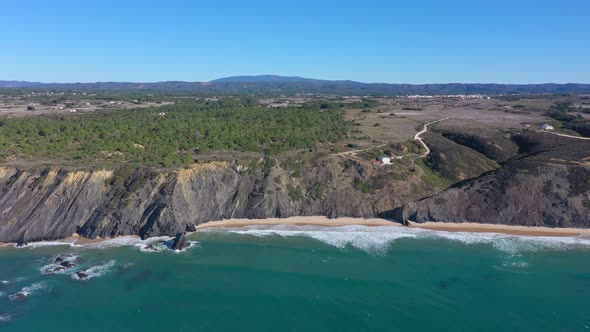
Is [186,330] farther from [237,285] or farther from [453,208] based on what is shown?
[453,208]

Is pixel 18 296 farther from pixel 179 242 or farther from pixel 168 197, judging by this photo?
pixel 168 197

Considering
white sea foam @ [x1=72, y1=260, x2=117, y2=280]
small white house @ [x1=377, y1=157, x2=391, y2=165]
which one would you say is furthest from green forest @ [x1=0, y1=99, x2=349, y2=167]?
white sea foam @ [x1=72, y1=260, x2=117, y2=280]

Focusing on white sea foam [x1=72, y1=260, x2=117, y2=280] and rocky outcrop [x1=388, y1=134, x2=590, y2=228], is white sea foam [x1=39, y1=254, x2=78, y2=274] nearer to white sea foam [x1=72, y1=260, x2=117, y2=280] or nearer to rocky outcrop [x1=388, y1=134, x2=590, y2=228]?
white sea foam [x1=72, y1=260, x2=117, y2=280]

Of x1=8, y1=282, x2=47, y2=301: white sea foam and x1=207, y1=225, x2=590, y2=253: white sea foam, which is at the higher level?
x1=207, y1=225, x2=590, y2=253: white sea foam

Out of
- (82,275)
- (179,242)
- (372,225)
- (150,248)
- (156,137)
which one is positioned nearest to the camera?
(82,275)

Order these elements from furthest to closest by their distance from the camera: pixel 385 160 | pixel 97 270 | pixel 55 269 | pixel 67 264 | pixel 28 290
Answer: pixel 385 160
pixel 67 264
pixel 97 270
pixel 55 269
pixel 28 290

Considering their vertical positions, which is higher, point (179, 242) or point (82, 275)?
point (179, 242)

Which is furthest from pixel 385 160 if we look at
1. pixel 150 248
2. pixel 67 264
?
pixel 67 264

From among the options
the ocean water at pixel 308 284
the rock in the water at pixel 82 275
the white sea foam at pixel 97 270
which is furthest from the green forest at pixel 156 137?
the rock in the water at pixel 82 275
